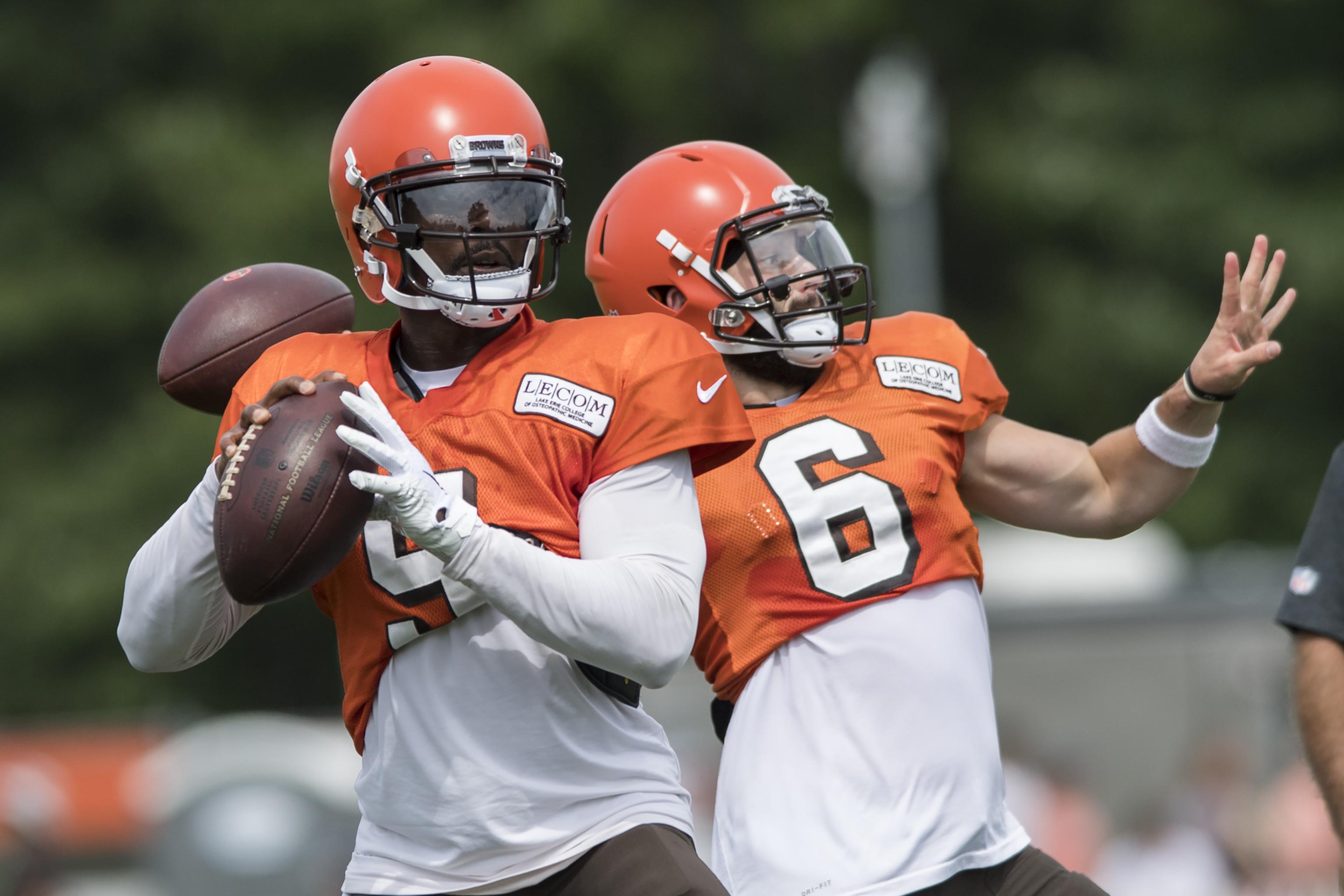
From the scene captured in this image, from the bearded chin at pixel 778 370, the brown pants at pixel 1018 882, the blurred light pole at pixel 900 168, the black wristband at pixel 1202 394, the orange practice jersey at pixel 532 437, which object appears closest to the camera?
the orange practice jersey at pixel 532 437

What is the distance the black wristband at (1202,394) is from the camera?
3.67m

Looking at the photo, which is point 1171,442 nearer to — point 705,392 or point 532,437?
point 705,392

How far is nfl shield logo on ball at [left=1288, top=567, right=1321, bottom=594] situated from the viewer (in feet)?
11.6

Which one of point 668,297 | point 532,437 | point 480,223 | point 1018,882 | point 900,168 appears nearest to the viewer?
point 532,437

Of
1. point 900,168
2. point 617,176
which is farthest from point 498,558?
point 617,176

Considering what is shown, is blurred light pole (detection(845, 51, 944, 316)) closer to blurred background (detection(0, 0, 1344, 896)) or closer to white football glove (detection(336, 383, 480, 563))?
blurred background (detection(0, 0, 1344, 896))

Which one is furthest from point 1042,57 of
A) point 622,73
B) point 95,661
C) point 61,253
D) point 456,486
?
point 456,486

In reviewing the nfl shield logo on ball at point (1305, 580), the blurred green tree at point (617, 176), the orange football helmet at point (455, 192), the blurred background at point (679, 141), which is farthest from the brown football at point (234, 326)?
the blurred green tree at point (617, 176)

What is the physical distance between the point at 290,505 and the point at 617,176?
14551 millimetres

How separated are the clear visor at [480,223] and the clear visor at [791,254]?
803 millimetres

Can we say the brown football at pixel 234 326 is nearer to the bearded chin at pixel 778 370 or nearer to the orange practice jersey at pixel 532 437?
the orange practice jersey at pixel 532 437

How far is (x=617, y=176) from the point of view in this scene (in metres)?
17.1

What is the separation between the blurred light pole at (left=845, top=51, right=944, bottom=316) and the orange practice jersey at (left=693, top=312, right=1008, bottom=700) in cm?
1115

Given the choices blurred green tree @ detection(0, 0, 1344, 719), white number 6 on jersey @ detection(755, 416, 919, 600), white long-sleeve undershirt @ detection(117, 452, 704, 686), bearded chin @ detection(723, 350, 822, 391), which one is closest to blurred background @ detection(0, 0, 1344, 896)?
blurred green tree @ detection(0, 0, 1344, 719)
